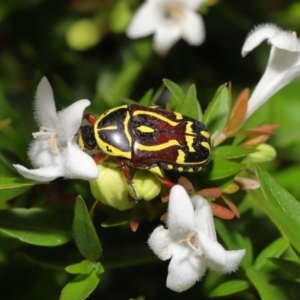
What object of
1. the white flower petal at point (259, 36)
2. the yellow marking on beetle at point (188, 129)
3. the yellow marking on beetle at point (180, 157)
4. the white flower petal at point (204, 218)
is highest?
the white flower petal at point (259, 36)

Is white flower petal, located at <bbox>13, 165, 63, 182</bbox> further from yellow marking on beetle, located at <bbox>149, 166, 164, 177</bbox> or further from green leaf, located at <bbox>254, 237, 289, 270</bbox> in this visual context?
green leaf, located at <bbox>254, 237, 289, 270</bbox>

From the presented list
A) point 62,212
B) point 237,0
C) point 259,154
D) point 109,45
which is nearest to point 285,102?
point 237,0

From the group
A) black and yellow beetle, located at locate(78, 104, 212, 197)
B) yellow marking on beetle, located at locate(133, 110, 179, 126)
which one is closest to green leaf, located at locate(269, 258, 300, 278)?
black and yellow beetle, located at locate(78, 104, 212, 197)

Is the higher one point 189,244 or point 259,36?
point 259,36

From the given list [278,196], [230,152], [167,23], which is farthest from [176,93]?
[167,23]

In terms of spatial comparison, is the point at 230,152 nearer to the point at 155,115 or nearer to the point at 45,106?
the point at 155,115

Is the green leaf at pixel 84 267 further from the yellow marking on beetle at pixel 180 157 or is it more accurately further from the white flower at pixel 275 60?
the white flower at pixel 275 60

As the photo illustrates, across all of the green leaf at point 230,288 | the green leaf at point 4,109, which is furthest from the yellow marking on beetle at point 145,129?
the green leaf at point 4,109
